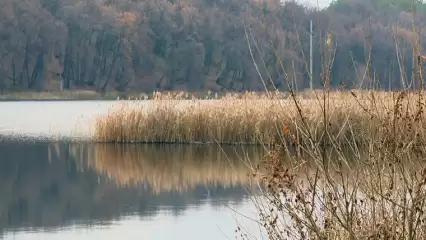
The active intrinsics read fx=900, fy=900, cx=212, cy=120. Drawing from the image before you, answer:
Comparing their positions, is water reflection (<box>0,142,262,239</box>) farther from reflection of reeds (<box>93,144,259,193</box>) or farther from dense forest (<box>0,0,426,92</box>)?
dense forest (<box>0,0,426,92</box>)

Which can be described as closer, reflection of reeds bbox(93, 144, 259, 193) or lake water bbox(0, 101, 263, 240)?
lake water bbox(0, 101, 263, 240)

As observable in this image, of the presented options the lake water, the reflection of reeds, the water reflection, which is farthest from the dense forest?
the water reflection

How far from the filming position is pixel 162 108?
1706 cm

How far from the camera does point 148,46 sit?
198ft

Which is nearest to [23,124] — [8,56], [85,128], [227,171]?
[85,128]

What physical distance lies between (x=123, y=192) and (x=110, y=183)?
3.35 ft

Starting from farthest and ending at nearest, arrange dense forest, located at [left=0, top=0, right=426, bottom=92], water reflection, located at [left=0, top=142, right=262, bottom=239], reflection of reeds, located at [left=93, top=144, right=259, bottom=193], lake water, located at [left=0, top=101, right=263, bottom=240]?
1. dense forest, located at [left=0, top=0, right=426, bottom=92]
2. reflection of reeds, located at [left=93, top=144, right=259, bottom=193]
3. water reflection, located at [left=0, top=142, right=262, bottom=239]
4. lake water, located at [left=0, top=101, right=263, bottom=240]

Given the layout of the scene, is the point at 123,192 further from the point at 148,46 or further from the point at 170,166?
the point at 148,46

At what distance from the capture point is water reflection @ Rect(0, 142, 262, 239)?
9344 mm

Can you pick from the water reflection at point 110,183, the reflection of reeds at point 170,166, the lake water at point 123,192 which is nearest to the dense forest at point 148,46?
the lake water at point 123,192

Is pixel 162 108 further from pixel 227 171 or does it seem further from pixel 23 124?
pixel 23 124

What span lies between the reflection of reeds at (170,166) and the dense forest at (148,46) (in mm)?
39022

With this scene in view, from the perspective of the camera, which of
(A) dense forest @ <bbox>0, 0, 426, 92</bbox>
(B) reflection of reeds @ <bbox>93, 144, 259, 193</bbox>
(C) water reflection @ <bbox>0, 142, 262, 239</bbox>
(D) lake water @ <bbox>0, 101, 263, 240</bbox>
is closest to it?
(D) lake water @ <bbox>0, 101, 263, 240</bbox>

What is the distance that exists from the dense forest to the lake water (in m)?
38.4
